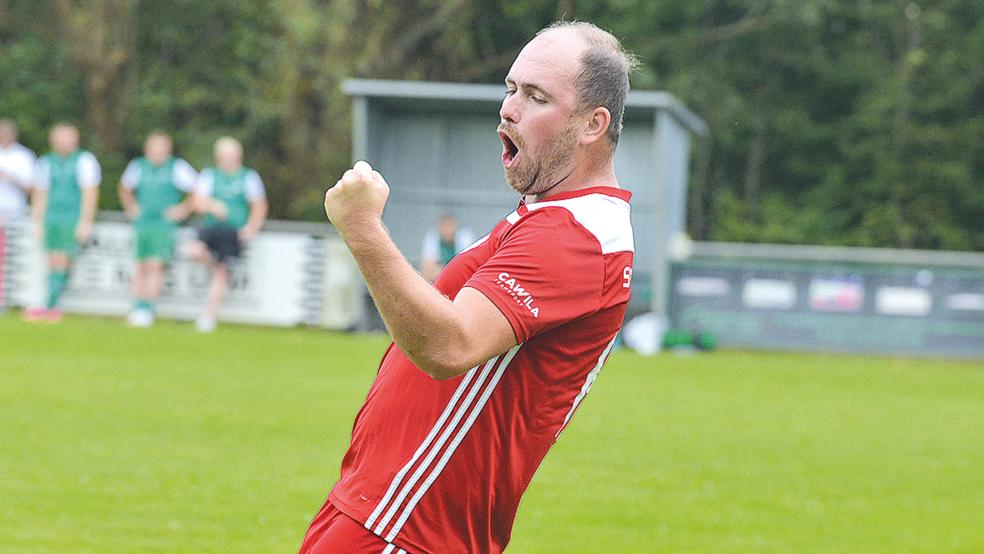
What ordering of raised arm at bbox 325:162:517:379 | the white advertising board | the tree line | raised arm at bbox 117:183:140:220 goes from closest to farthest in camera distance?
raised arm at bbox 325:162:517:379 < raised arm at bbox 117:183:140:220 < the white advertising board < the tree line

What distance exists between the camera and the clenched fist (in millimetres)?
2797

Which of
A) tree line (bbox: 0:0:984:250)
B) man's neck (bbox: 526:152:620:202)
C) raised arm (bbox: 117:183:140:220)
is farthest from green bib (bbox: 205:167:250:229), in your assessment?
man's neck (bbox: 526:152:620:202)

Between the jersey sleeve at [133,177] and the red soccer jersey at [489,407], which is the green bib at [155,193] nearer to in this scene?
the jersey sleeve at [133,177]

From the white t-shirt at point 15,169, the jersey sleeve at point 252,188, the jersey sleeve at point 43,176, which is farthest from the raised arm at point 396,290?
the white t-shirt at point 15,169

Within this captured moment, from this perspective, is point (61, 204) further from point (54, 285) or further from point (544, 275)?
point (544, 275)

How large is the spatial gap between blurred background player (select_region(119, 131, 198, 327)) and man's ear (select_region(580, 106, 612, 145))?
680 inches

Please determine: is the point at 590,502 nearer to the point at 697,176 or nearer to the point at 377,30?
the point at 377,30

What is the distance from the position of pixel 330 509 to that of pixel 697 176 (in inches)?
1597

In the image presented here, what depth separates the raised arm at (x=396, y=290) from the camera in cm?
279

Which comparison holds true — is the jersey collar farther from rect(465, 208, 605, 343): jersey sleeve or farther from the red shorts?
the red shorts

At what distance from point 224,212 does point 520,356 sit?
57.0ft

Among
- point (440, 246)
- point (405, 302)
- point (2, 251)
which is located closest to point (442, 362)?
point (405, 302)

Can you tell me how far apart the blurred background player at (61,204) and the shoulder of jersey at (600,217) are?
56.3 feet

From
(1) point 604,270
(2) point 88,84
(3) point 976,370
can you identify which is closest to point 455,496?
(1) point 604,270
